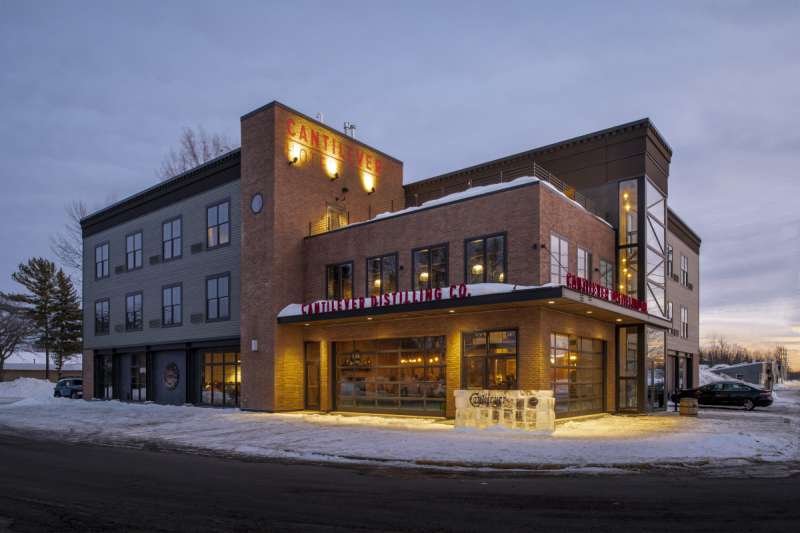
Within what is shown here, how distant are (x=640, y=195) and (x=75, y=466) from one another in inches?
987

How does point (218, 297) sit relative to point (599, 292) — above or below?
below

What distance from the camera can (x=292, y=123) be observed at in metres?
29.8

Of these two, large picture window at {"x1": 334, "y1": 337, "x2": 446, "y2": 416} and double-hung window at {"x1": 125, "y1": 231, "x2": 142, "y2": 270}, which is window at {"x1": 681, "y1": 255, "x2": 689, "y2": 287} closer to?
large picture window at {"x1": 334, "y1": 337, "x2": 446, "y2": 416}

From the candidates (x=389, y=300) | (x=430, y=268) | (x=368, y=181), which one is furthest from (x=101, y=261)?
(x=430, y=268)

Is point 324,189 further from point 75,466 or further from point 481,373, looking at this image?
point 75,466

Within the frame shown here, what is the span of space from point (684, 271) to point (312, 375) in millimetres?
26534

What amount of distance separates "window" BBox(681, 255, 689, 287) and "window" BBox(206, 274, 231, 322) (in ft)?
93.6

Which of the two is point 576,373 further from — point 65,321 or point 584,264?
point 65,321

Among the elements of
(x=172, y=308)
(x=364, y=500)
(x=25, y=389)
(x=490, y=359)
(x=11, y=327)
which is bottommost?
(x=25, y=389)

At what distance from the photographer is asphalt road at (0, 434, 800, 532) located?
8.53 m

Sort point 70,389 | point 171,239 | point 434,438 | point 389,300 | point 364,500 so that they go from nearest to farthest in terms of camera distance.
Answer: point 364,500 < point 434,438 < point 389,300 < point 171,239 < point 70,389

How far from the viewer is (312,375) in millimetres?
29391

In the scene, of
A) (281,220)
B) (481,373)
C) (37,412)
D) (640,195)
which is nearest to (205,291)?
(281,220)

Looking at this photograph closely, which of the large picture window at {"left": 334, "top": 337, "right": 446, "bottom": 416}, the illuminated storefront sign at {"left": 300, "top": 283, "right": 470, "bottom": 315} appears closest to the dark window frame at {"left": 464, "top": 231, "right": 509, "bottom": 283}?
the illuminated storefront sign at {"left": 300, "top": 283, "right": 470, "bottom": 315}
